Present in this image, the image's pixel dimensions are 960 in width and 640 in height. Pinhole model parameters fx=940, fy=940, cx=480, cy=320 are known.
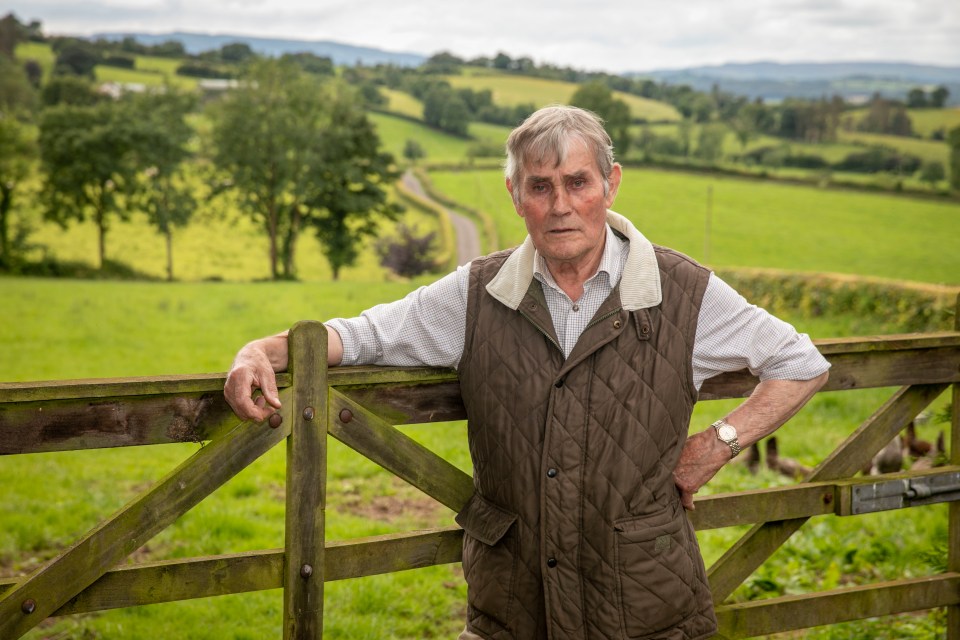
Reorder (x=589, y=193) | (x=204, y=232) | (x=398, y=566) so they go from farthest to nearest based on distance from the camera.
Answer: (x=204, y=232), (x=398, y=566), (x=589, y=193)

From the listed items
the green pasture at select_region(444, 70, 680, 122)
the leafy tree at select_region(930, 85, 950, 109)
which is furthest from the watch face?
the leafy tree at select_region(930, 85, 950, 109)

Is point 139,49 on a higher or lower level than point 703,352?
higher

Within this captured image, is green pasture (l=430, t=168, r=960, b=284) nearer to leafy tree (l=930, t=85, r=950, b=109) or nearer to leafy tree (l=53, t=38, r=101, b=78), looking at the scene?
leafy tree (l=930, t=85, r=950, b=109)

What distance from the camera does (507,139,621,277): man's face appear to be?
9.64 feet

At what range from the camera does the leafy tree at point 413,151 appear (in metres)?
73.9

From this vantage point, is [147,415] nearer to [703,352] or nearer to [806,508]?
[703,352]

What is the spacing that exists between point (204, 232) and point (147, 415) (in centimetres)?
6168

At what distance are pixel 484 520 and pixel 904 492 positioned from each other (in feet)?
6.23

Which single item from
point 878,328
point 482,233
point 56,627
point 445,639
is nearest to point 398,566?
point 445,639

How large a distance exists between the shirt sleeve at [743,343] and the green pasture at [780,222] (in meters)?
34.6

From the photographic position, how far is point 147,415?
A: 2.77 meters

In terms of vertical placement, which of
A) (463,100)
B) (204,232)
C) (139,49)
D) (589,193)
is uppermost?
(139,49)

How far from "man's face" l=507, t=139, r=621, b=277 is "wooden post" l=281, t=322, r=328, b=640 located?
765mm

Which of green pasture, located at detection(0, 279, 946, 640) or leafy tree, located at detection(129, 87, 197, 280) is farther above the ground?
leafy tree, located at detection(129, 87, 197, 280)
